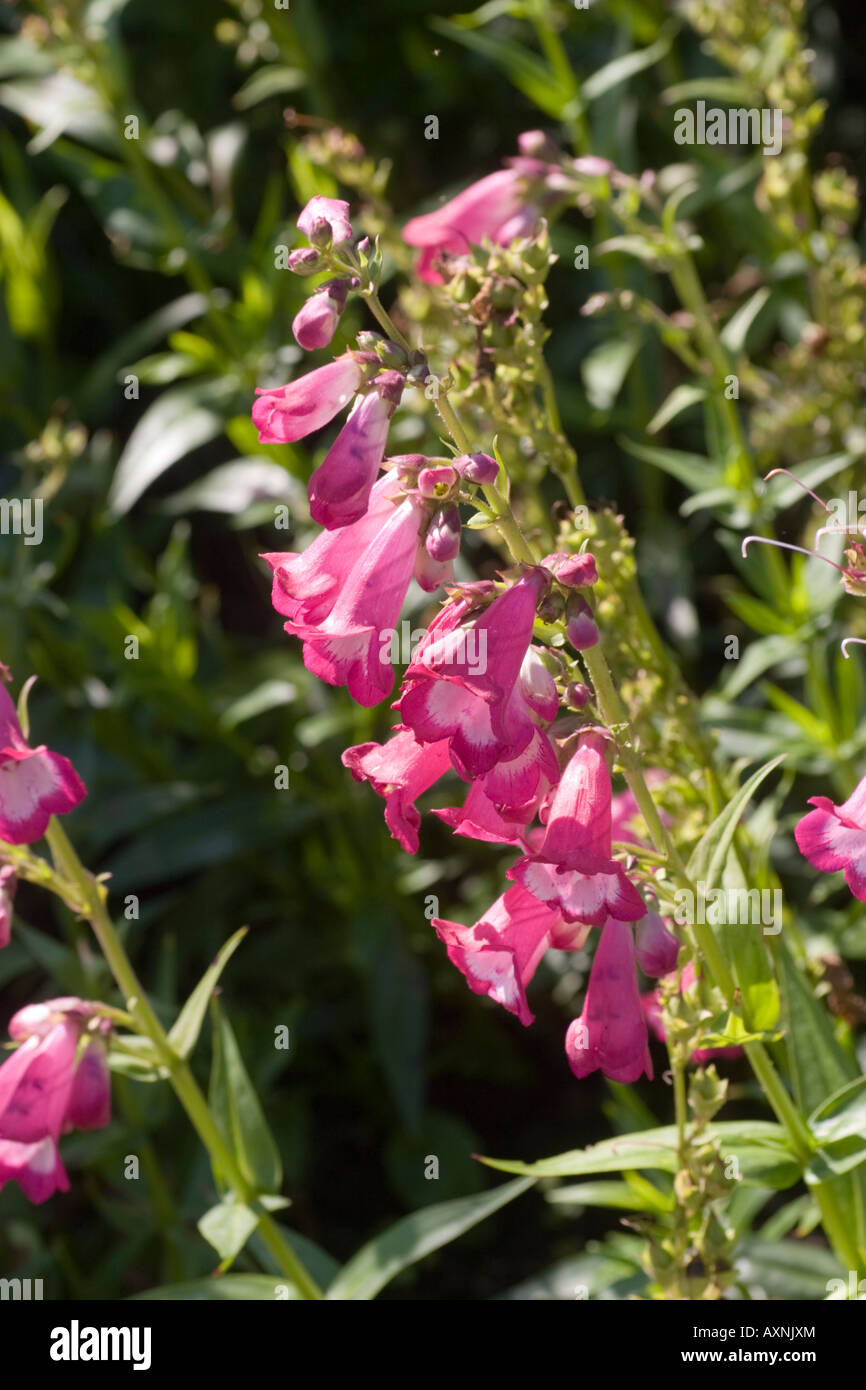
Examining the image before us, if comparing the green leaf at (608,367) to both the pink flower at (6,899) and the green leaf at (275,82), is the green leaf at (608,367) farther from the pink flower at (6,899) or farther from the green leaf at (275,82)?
the pink flower at (6,899)

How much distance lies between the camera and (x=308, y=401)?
160 centimetres

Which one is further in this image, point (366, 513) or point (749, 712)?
point (749, 712)

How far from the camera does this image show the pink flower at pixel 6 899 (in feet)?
6.66

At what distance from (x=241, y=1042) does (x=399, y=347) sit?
218 cm

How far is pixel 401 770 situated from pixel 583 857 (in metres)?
0.25

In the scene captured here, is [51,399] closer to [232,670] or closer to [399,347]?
[232,670]

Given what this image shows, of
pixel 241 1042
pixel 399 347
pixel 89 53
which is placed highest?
pixel 89 53

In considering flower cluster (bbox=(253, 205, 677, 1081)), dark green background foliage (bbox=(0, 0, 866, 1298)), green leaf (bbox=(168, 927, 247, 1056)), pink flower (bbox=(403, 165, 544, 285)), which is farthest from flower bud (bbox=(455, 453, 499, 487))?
dark green background foliage (bbox=(0, 0, 866, 1298))

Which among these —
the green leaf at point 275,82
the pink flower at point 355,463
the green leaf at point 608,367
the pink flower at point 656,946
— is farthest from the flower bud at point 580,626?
the green leaf at point 275,82

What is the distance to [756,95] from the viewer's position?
3.25m

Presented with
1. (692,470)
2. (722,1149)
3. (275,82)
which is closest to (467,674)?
(722,1149)

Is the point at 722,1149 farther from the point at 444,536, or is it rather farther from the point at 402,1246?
the point at 444,536

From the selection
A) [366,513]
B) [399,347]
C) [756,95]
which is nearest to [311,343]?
[399,347]

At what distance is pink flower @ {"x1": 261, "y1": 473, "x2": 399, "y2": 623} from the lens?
1.67m
